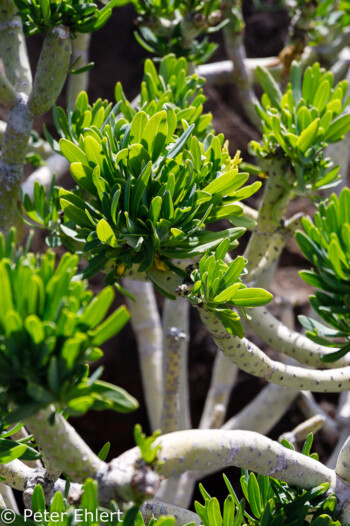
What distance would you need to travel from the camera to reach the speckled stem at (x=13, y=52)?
33.7 inches

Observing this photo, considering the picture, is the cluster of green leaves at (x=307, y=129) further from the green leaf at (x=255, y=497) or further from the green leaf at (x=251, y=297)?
the green leaf at (x=255, y=497)

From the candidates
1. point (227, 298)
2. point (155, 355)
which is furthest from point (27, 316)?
point (155, 355)

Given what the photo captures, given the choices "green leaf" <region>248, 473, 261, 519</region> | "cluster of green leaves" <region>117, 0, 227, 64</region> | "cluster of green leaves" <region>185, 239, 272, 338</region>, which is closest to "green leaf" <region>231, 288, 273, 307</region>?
"cluster of green leaves" <region>185, 239, 272, 338</region>

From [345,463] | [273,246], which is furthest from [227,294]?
[273,246]

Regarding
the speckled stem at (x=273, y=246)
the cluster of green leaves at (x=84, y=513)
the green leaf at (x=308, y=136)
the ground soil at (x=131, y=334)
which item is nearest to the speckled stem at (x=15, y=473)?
the cluster of green leaves at (x=84, y=513)

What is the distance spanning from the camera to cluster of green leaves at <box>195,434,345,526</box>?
0.58 m

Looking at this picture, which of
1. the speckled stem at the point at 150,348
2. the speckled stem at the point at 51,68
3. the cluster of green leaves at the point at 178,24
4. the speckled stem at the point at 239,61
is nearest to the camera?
the speckled stem at the point at 51,68

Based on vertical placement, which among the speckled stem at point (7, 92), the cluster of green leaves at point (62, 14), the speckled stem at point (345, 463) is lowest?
the speckled stem at point (345, 463)

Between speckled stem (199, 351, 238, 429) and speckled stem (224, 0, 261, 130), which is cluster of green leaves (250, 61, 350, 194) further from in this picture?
speckled stem (199, 351, 238, 429)

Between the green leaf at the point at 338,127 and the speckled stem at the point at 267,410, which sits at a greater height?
the green leaf at the point at 338,127

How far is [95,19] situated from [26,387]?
1.75ft

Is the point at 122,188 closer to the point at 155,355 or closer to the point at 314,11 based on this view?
the point at 314,11

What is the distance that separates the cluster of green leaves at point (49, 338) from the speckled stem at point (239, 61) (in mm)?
1067

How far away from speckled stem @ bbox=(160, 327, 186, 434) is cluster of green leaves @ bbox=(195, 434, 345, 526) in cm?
36
